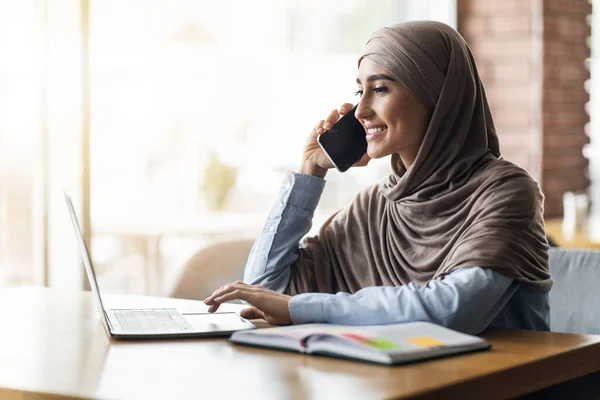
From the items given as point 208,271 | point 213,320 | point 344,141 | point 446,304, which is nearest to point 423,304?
point 446,304

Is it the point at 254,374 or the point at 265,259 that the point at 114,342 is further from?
the point at 265,259

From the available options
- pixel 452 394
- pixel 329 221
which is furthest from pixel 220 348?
pixel 329 221

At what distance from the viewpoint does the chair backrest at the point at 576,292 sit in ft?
7.32

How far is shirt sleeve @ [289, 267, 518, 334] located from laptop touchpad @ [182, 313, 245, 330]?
12 cm

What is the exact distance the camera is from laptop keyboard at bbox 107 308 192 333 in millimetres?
1644

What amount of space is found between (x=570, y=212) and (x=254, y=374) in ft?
10.9

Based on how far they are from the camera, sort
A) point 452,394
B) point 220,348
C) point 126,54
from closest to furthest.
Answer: point 452,394 → point 220,348 → point 126,54

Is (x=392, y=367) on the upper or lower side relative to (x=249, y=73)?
lower

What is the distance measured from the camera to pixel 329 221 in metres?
2.34

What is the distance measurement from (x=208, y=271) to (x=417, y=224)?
70cm

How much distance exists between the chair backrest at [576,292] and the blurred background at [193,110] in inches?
35.5

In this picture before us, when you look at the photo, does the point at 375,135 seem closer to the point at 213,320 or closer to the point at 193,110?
the point at 213,320

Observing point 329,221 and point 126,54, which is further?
point 126,54

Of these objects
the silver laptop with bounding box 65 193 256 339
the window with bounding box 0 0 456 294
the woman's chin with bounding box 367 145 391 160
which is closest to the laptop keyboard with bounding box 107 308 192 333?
the silver laptop with bounding box 65 193 256 339
